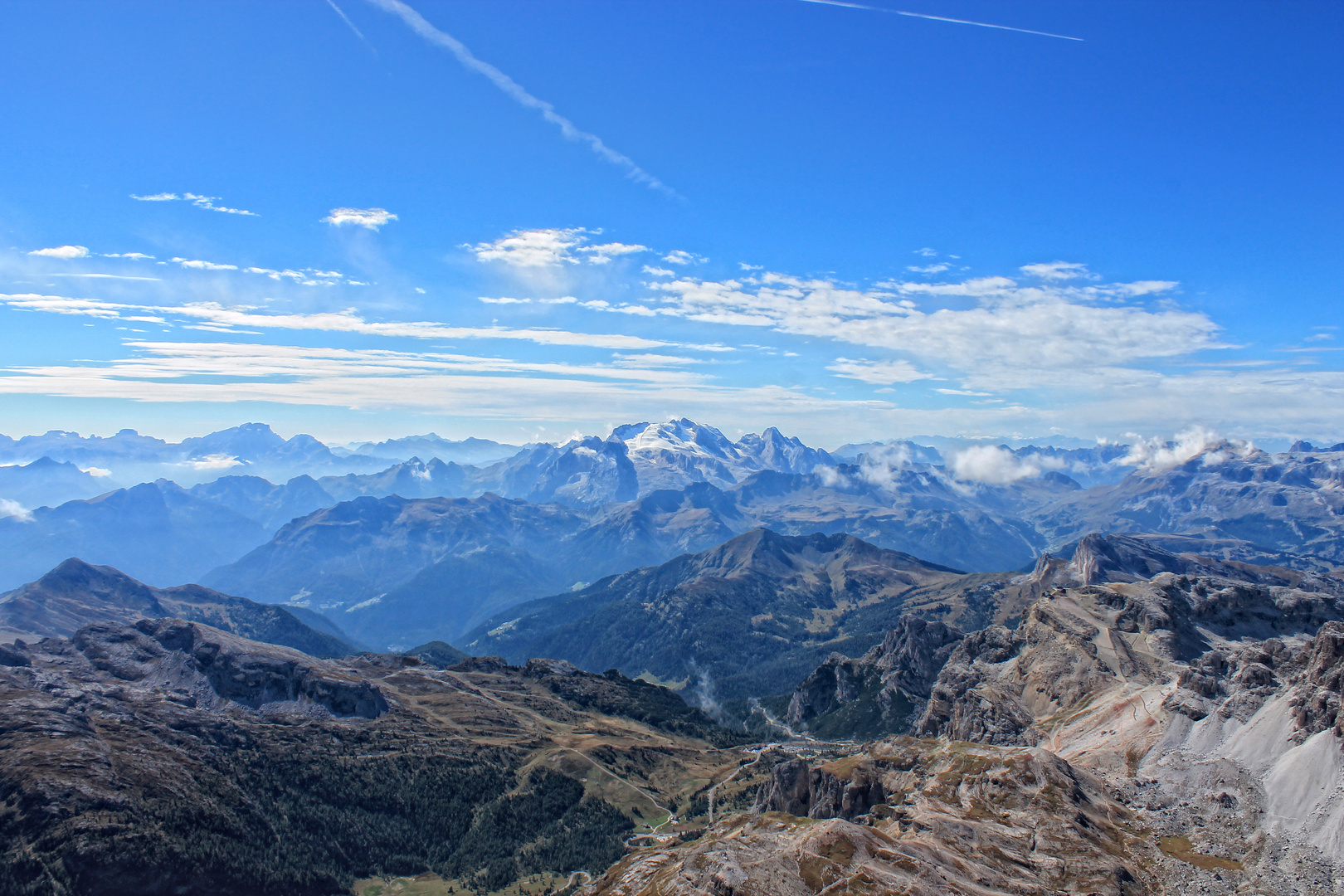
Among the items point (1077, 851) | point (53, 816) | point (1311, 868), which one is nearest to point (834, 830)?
point (1077, 851)

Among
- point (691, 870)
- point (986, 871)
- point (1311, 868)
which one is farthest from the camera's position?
point (691, 870)

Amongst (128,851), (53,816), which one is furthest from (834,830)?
(53,816)

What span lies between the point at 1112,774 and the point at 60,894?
264m

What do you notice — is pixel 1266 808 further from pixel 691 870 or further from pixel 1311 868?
pixel 691 870

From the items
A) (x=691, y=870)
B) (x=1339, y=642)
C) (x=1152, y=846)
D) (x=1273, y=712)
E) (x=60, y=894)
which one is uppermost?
(x=1339, y=642)

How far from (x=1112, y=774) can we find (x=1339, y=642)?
60.3 m

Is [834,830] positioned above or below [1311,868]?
below

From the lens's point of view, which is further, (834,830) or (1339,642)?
(1339,642)

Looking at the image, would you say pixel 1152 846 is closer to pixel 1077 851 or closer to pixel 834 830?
pixel 1077 851

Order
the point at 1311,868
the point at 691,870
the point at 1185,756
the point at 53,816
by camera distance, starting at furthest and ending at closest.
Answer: the point at 53,816, the point at 1185,756, the point at 691,870, the point at 1311,868

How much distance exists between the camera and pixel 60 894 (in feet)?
589

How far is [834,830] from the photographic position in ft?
515

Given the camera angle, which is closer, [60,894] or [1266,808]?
[1266,808]

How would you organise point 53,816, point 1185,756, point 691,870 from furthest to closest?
point 53,816 < point 1185,756 < point 691,870
